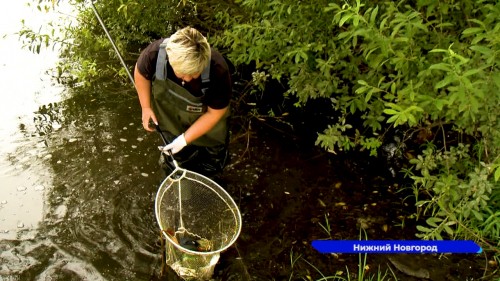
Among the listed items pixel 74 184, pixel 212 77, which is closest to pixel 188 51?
pixel 212 77

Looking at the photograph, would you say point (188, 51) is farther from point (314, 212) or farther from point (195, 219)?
point (314, 212)

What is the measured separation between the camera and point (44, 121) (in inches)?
207

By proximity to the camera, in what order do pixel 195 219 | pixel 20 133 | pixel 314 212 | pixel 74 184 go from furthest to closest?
1. pixel 20 133
2. pixel 74 184
3. pixel 314 212
4. pixel 195 219

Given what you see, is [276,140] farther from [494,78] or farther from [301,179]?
[494,78]

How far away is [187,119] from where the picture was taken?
3.24 m

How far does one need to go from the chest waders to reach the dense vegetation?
0.95m

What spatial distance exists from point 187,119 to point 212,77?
1.63ft

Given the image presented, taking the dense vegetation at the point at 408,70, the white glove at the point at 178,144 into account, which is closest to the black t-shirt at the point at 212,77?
the white glove at the point at 178,144

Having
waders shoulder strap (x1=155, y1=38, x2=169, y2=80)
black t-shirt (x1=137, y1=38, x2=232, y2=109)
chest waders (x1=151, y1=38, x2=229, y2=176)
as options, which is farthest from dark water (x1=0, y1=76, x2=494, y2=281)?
waders shoulder strap (x1=155, y1=38, x2=169, y2=80)

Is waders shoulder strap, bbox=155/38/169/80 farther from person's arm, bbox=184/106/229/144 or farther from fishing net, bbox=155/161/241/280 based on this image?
fishing net, bbox=155/161/241/280

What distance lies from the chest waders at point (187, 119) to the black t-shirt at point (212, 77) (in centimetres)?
3

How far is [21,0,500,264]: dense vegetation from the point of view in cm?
245

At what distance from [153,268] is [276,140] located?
86.1 inches

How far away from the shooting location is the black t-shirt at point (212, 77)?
9.45ft
